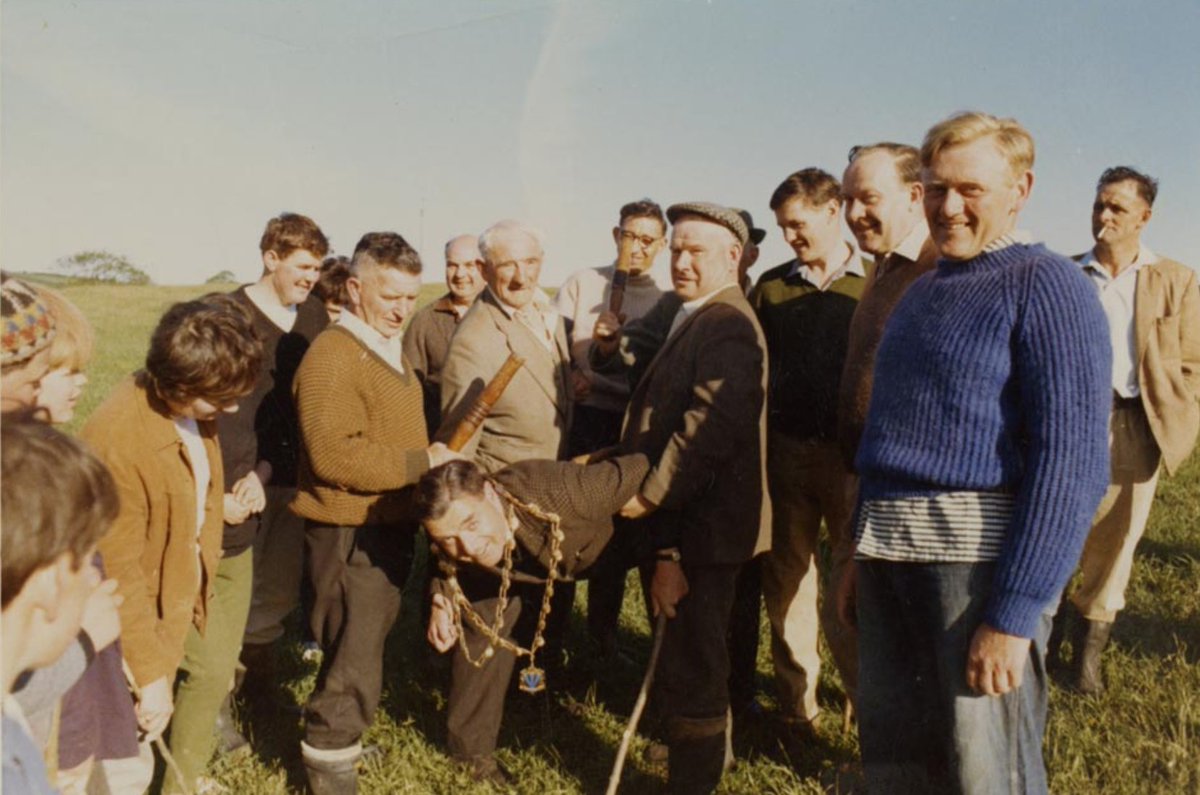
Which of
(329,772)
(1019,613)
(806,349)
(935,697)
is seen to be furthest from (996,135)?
(329,772)

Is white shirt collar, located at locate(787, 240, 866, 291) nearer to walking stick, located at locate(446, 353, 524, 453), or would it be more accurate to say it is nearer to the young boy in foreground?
walking stick, located at locate(446, 353, 524, 453)

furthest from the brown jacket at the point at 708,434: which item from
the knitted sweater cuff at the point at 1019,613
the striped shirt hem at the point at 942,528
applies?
the knitted sweater cuff at the point at 1019,613

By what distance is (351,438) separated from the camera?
370 cm

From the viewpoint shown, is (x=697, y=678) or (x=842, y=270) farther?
(x=842, y=270)

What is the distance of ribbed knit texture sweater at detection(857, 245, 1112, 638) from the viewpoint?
7.30 ft

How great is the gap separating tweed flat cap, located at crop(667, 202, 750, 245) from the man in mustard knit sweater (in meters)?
1.17

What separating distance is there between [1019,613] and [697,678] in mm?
1720

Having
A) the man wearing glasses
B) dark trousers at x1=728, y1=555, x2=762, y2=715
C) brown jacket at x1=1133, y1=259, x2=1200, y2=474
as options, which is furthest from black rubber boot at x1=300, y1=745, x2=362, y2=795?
brown jacket at x1=1133, y1=259, x2=1200, y2=474

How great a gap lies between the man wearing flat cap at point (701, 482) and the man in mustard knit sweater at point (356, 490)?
0.93 meters

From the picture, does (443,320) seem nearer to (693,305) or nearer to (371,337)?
(371,337)

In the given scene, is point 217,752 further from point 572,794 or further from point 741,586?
point 741,586

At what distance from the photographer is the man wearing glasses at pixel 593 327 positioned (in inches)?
202

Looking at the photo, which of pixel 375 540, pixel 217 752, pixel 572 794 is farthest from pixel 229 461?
pixel 572 794

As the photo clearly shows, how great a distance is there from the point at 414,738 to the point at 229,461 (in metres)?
1.63
